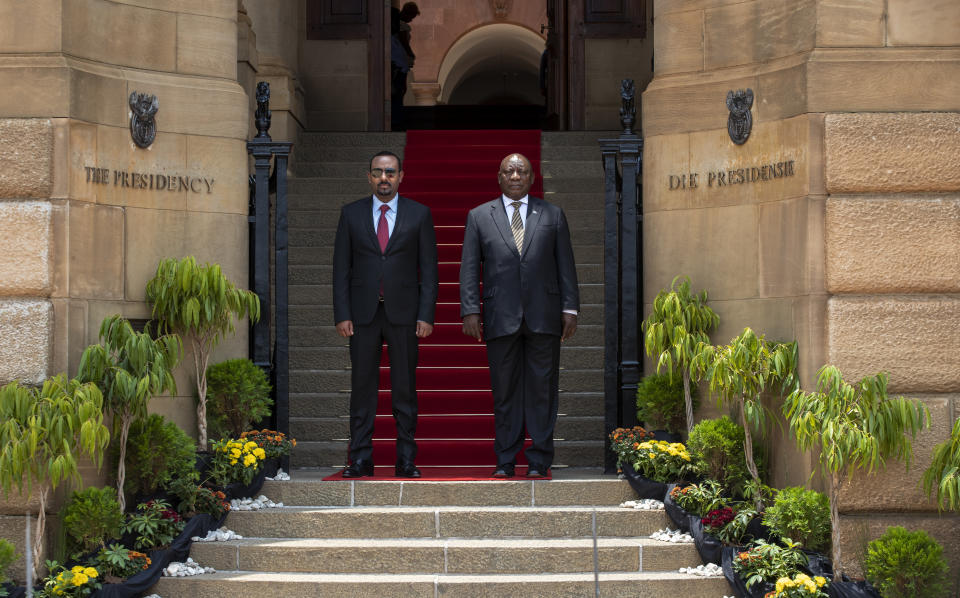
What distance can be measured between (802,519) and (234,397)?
3446mm

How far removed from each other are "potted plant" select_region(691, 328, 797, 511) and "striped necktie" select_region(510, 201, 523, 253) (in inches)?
51.4

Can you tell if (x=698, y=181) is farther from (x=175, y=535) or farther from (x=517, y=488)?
(x=175, y=535)

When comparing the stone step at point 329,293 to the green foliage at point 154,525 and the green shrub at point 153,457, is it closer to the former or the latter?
the green shrub at point 153,457

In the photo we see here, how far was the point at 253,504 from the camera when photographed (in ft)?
23.9

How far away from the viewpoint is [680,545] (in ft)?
22.3

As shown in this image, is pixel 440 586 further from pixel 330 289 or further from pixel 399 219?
pixel 330 289

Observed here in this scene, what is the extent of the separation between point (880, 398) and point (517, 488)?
211 centimetres

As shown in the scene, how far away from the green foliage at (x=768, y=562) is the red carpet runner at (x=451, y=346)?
5.89 ft

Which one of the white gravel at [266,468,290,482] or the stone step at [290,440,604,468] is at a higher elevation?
the stone step at [290,440,604,468]

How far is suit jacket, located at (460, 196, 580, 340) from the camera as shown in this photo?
24.8ft

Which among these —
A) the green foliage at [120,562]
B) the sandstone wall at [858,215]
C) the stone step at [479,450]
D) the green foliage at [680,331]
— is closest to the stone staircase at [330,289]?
the stone step at [479,450]

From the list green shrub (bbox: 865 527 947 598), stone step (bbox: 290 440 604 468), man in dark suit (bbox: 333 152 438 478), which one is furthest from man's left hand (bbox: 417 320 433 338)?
green shrub (bbox: 865 527 947 598)

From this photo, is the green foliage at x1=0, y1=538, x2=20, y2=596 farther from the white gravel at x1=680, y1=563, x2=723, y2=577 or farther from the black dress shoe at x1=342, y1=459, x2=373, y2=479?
the white gravel at x1=680, y1=563, x2=723, y2=577

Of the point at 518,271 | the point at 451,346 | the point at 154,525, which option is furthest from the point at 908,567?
the point at 451,346
